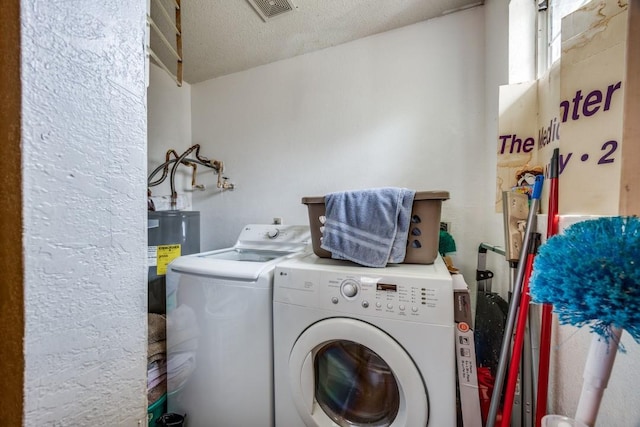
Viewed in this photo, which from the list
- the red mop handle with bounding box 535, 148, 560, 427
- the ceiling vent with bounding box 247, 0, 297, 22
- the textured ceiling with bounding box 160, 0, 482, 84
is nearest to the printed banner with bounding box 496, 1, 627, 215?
the red mop handle with bounding box 535, 148, 560, 427

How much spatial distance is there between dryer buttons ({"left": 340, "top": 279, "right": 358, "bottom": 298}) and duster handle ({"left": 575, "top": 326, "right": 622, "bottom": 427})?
0.57 meters

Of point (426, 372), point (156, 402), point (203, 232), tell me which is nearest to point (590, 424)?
point (426, 372)

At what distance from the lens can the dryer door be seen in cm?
80

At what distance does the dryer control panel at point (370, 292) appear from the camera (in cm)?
79

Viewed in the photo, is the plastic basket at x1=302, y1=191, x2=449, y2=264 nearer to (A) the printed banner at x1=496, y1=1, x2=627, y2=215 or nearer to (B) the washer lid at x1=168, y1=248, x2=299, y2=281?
(A) the printed banner at x1=496, y1=1, x2=627, y2=215

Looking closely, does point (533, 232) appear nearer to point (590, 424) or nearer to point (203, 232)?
point (590, 424)

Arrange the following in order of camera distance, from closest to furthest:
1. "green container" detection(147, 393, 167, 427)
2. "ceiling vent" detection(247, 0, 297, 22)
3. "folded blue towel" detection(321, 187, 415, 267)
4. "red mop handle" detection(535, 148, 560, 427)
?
"red mop handle" detection(535, 148, 560, 427), "folded blue towel" detection(321, 187, 415, 267), "green container" detection(147, 393, 167, 427), "ceiling vent" detection(247, 0, 297, 22)

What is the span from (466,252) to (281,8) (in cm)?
188

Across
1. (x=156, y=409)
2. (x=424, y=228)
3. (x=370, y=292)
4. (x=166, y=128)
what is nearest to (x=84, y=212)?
(x=370, y=292)

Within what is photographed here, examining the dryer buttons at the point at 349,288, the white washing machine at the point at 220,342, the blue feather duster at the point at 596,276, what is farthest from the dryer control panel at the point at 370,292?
the blue feather duster at the point at 596,276

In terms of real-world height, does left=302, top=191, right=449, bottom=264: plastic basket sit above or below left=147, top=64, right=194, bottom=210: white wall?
below

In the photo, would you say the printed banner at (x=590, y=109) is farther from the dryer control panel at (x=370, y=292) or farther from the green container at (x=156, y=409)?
the green container at (x=156, y=409)

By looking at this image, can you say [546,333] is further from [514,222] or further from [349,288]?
[349,288]

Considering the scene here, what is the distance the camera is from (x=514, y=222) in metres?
0.90
